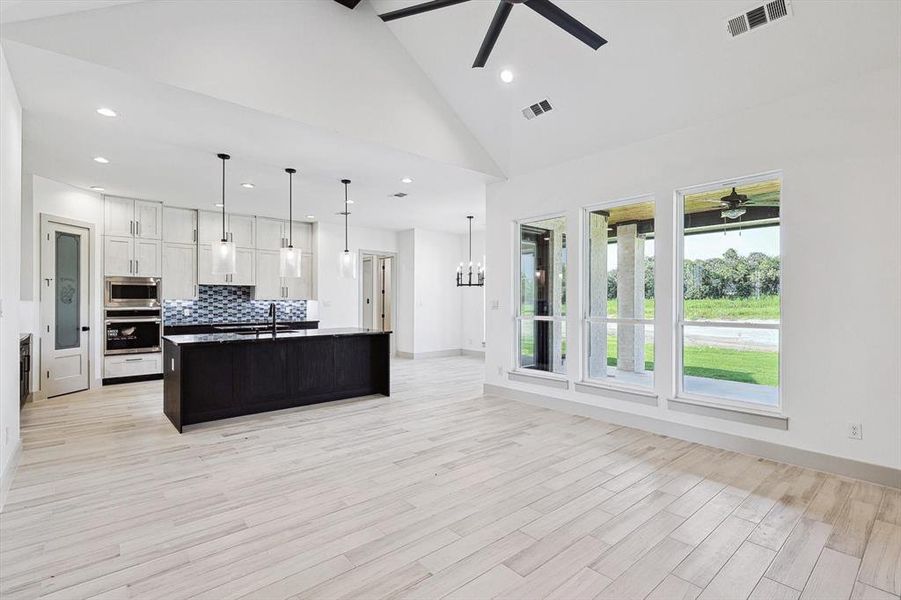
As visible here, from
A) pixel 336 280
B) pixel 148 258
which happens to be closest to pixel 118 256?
pixel 148 258

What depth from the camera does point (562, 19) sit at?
2723 mm

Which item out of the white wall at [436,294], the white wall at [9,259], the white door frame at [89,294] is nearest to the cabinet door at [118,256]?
the white door frame at [89,294]

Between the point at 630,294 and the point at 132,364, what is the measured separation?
23.1 ft

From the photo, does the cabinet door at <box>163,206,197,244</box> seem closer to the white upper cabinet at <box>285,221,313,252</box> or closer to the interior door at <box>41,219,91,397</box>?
the interior door at <box>41,219,91,397</box>

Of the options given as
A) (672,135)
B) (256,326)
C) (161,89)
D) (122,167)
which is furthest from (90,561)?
(256,326)

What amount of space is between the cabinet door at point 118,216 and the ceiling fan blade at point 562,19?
6636 mm

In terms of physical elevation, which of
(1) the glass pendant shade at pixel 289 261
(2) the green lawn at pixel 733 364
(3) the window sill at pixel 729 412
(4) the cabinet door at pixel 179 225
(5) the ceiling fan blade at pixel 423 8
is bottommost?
(3) the window sill at pixel 729 412

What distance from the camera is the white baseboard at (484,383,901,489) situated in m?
3.21

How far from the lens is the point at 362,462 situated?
3.57 metres

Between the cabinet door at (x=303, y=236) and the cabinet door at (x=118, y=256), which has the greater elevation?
the cabinet door at (x=303, y=236)

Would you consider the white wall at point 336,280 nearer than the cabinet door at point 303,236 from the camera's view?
No

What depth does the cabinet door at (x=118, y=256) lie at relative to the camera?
21.4ft

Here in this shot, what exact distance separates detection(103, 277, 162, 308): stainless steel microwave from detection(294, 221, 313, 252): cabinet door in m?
2.44

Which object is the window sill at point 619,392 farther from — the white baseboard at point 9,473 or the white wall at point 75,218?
the white wall at point 75,218
